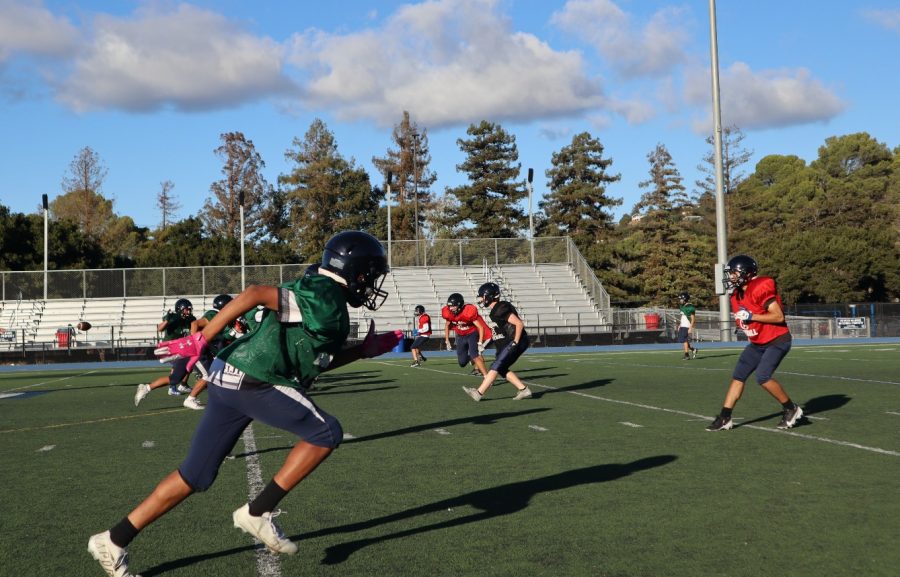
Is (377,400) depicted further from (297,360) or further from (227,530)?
(297,360)

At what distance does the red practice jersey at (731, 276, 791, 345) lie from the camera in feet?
32.9

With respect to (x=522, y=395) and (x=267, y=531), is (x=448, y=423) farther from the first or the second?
(x=267, y=531)

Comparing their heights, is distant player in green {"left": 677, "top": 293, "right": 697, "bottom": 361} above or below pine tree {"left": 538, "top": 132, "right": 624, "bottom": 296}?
below

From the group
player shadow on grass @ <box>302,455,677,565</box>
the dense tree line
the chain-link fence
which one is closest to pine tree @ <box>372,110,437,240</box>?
the dense tree line

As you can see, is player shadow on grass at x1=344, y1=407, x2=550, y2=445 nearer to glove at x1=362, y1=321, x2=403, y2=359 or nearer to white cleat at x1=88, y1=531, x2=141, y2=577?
glove at x1=362, y1=321, x2=403, y2=359

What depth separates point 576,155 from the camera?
75000 mm

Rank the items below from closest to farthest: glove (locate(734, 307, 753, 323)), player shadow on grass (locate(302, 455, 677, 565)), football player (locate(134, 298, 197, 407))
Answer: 1. player shadow on grass (locate(302, 455, 677, 565))
2. glove (locate(734, 307, 753, 323))
3. football player (locate(134, 298, 197, 407))

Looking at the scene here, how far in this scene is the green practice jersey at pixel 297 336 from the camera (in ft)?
15.5

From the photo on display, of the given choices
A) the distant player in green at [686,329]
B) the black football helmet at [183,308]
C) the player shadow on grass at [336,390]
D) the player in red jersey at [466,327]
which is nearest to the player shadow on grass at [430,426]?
the player shadow on grass at [336,390]

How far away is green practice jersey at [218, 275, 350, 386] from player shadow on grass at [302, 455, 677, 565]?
107cm

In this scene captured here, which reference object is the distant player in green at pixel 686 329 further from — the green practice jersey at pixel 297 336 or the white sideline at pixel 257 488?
the green practice jersey at pixel 297 336

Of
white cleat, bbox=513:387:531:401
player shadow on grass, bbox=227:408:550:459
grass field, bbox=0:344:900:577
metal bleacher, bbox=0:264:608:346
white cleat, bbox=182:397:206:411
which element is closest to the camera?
grass field, bbox=0:344:900:577

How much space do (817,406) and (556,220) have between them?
206 feet

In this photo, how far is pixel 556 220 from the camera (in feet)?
245
